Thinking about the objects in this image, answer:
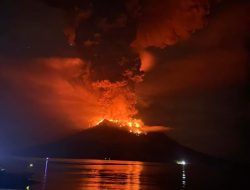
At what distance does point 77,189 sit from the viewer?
348 ft

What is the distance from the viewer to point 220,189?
134625mm

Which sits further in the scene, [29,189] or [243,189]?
[243,189]

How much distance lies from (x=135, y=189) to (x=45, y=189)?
2895cm

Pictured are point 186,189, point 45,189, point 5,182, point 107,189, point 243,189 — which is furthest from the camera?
point 243,189

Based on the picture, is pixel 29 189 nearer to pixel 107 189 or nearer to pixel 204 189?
pixel 107 189

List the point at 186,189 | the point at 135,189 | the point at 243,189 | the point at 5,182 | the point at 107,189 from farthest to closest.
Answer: the point at 243,189
the point at 186,189
the point at 135,189
the point at 107,189
the point at 5,182

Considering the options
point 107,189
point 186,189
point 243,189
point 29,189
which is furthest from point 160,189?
point 29,189

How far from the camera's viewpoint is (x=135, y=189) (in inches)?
4609

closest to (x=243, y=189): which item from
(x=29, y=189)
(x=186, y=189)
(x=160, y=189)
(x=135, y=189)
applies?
(x=186, y=189)

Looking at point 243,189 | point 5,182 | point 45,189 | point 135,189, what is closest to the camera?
point 5,182

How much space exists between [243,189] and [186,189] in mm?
24279

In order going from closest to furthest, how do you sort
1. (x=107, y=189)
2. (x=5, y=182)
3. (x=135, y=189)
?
1. (x=5, y=182)
2. (x=107, y=189)
3. (x=135, y=189)

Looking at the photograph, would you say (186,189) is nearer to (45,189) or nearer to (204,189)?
(204,189)

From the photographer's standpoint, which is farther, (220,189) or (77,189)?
(220,189)
